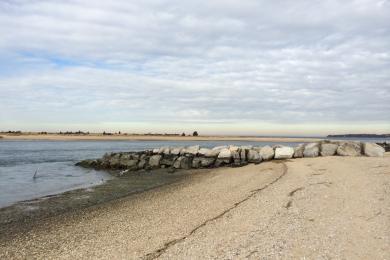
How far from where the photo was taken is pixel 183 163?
24.7 metres

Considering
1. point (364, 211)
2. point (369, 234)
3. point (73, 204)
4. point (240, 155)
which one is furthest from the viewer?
point (240, 155)

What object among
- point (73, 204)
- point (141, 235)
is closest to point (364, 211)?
point (141, 235)

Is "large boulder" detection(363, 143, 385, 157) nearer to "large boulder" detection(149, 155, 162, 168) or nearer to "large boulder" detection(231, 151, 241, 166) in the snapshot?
"large boulder" detection(231, 151, 241, 166)

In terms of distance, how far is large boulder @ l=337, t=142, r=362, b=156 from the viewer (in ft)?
70.1

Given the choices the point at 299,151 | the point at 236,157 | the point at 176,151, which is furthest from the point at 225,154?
the point at 299,151

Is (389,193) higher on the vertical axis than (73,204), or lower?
higher

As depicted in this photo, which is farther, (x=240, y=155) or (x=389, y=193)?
(x=240, y=155)

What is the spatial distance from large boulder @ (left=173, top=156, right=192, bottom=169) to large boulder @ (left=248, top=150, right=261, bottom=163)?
370 centimetres

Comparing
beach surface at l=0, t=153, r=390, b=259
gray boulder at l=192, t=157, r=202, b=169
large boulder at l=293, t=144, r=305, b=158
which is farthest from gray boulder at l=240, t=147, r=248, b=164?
beach surface at l=0, t=153, r=390, b=259

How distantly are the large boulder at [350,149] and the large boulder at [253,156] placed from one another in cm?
438

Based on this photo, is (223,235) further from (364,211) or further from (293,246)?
(364,211)

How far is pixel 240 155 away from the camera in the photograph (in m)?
24.2

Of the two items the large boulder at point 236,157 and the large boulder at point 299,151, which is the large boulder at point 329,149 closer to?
the large boulder at point 299,151

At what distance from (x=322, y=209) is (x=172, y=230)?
3.48 m
